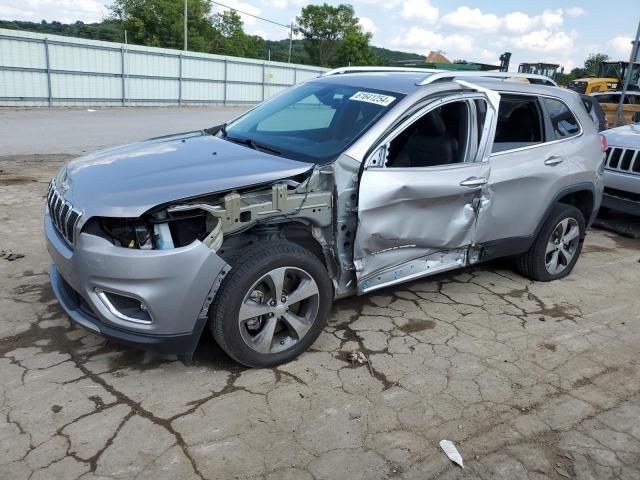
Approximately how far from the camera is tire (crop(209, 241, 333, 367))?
116 inches

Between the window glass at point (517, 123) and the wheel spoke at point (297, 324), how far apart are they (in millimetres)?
2067

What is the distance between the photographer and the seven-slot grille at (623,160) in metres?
6.50

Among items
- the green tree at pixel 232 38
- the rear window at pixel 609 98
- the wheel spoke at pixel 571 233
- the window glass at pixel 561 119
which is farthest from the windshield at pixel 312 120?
the green tree at pixel 232 38

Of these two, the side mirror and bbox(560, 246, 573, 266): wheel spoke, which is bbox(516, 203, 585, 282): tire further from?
the side mirror

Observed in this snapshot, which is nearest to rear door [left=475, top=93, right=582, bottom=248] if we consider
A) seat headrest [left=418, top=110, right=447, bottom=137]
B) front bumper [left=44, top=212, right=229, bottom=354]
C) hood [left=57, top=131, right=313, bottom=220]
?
seat headrest [left=418, top=110, right=447, bottom=137]

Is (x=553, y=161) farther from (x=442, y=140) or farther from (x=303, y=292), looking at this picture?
(x=303, y=292)

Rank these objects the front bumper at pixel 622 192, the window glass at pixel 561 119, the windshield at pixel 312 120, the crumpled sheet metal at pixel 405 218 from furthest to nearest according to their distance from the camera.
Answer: the front bumper at pixel 622 192, the window glass at pixel 561 119, the windshield at pixel 312 120, the crumpled sheet metal at pixel 405 218

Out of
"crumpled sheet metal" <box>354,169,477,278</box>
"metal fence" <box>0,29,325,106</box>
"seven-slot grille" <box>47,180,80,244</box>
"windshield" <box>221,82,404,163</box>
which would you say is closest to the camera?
"seven-slot grille" <box>47,180,80,244</box>

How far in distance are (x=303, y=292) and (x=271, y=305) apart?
8.6 inches

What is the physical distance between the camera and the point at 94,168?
329cm

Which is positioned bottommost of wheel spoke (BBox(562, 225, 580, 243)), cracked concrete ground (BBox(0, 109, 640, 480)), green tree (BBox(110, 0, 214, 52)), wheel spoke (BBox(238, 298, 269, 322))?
cracked concrete ground (BBox(0, 109, 640, 480))

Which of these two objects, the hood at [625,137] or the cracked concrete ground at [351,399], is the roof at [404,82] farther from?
the hood at [625,137]

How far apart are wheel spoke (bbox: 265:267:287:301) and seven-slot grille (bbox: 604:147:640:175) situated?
537 cm

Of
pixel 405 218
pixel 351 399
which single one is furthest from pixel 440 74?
pixel 351 399
